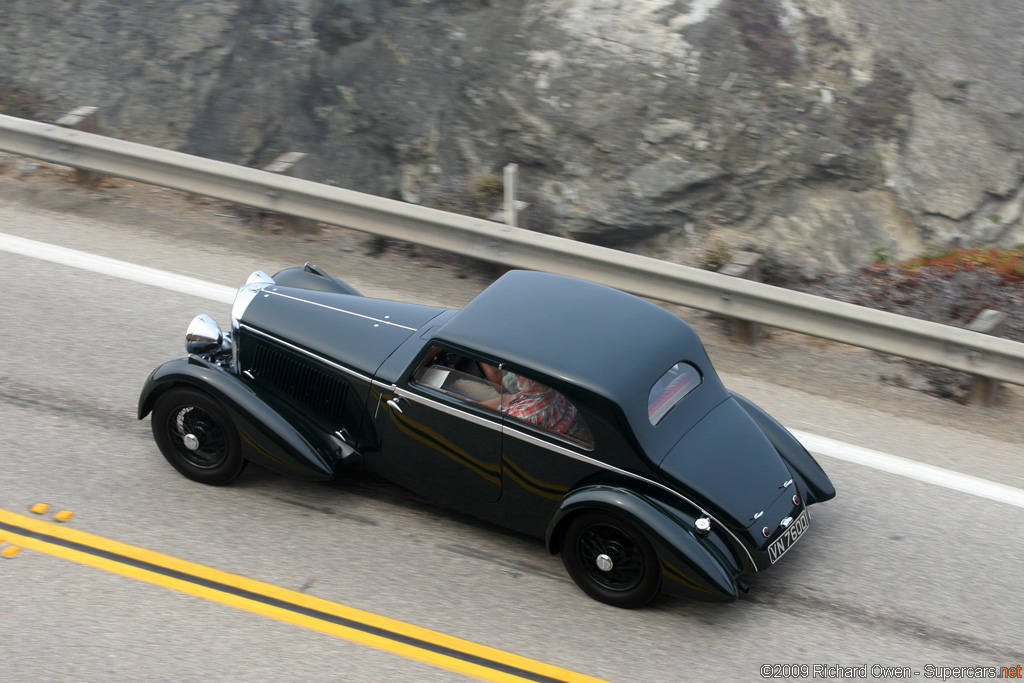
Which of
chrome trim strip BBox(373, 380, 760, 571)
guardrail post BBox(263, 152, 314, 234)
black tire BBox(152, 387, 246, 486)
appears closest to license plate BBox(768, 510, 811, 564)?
chrome trim strip BBox(373, 380, 760, 571)

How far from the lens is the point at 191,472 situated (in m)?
6.05

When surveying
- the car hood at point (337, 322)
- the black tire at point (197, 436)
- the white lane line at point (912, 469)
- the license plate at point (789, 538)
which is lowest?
the white lane line at point (912, 469)

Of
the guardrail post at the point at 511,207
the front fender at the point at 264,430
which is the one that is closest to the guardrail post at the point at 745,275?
the guardrail post at the point at 511,207

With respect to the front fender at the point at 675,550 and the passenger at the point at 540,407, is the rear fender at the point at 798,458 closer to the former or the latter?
the front fender at the point at 675,550

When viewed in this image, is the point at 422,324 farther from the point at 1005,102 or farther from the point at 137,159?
the point at 1005,102

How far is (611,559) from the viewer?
211 inches

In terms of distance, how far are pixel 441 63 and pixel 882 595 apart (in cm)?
865

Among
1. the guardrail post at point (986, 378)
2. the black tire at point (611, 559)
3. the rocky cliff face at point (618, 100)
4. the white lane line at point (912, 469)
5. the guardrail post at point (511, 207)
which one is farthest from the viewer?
the rocky cliff face at point (618, 100)

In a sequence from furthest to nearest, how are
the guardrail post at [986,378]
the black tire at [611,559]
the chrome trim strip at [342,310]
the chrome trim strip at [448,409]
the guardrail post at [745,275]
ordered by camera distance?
the guardrail post at [745,275]
the guardrail post at [986,378]
the chrome trim strip at [342,310]
the chrome trim strip at [448,409]
the black tire at [611,559]

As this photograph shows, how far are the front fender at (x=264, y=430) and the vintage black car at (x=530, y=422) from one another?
1cm

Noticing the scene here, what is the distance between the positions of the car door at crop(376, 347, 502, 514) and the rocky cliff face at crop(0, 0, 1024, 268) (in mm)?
5970

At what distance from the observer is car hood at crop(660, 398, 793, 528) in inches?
206

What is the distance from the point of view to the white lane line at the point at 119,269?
8062mm

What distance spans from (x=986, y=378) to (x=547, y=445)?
383 centimetres
